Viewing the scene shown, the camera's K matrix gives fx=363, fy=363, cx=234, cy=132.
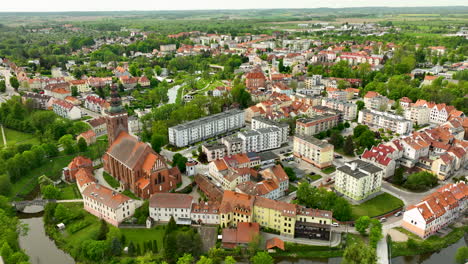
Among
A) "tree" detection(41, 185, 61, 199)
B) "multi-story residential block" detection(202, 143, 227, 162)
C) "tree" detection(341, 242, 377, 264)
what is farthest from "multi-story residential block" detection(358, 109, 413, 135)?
"tree" detection(41, 185, 61, 199)

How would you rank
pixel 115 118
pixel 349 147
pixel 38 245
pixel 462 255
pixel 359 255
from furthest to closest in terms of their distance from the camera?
pixel 349 147
pixel 115 118
pixel 38 245
pixel 462 255
pixel 359 255

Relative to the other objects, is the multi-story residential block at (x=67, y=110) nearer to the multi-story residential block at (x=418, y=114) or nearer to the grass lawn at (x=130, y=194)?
the grass lawn at (x=130, y=194)

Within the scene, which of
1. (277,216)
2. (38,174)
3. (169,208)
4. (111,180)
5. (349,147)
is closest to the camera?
(277,216)

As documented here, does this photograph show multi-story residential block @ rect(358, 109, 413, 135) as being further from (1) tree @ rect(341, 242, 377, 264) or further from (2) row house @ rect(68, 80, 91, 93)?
(2) row house @ rect(68, 80, 91, 93)

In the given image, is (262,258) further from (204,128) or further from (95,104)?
(95,104)

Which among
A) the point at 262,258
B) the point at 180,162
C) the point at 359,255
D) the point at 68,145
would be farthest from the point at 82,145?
the point at 359,255

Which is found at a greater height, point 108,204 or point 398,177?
point 108,204
